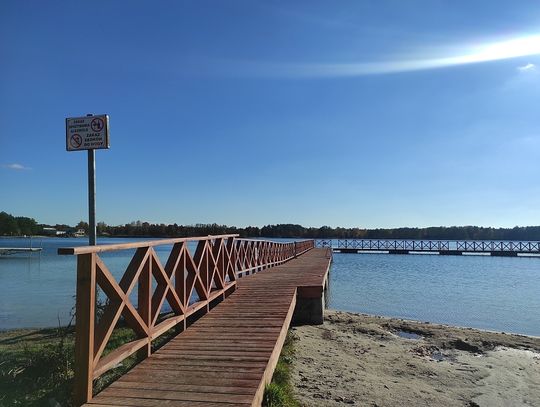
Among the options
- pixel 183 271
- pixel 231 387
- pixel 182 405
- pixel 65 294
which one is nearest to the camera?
pixel 182 405

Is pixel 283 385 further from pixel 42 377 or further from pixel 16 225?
pixel 16 225

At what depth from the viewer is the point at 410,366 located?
7461 millimetres

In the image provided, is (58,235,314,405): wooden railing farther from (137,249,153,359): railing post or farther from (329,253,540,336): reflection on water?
(329,253,540,336): reflection on water

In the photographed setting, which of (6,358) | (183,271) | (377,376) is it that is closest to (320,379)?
(377,376)

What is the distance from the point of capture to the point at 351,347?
856 cm

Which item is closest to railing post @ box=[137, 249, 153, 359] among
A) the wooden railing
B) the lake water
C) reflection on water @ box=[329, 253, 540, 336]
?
the wooden railing

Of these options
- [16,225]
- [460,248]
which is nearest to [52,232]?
[16,225]

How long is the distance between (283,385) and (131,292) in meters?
2.12

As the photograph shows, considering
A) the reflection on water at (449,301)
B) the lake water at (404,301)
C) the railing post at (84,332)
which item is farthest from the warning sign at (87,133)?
the reflection on water at (449,301)

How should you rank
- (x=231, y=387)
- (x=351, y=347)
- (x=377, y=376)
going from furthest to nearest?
(x=351, y=347) → (x=377, y=376) → (x=231, y=387)

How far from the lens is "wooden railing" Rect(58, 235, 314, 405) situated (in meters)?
3.34

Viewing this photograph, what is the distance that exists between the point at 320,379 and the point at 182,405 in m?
3.17

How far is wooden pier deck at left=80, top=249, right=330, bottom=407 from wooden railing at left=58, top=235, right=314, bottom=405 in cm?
20

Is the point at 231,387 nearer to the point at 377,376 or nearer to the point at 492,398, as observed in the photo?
the point at 377,376
